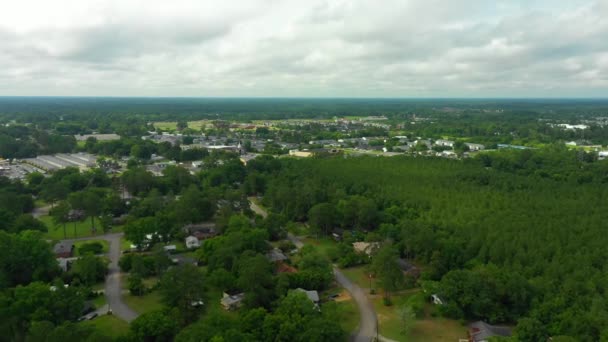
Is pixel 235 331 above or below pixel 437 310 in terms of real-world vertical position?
above

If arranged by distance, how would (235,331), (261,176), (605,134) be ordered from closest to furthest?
(235,331) → (261,176) → (605,134)

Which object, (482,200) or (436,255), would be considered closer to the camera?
(436,255)

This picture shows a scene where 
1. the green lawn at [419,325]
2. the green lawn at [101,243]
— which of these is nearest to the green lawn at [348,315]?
the green lawn at [419,325]

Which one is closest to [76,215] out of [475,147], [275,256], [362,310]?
[275,256]

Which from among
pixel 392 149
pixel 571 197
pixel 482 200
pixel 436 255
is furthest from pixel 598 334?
pixel 392 149

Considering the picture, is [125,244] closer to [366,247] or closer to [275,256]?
[275,256]

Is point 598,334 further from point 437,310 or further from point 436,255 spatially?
point 436,255
